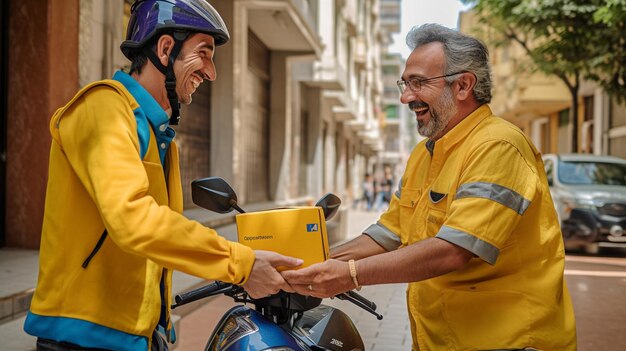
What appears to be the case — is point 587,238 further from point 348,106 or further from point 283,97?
point 348,106

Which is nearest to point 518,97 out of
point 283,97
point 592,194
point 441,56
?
point 283,97

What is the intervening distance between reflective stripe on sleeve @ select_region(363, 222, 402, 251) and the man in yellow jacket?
904 mm

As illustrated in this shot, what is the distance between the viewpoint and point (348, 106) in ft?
99.2

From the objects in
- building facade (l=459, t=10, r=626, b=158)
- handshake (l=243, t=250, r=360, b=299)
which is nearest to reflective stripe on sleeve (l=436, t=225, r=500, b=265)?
handshake (l=243, t=250, r=360, b=299)

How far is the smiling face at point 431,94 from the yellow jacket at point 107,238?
0.87 m

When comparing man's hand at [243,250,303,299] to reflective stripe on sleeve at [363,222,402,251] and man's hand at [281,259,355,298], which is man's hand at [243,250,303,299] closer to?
man's hand at [281,259,355,298]

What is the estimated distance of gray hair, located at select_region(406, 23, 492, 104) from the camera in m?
2.25

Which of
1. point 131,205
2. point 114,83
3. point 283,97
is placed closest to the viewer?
point 131,205

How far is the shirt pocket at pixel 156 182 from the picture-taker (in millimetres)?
1833

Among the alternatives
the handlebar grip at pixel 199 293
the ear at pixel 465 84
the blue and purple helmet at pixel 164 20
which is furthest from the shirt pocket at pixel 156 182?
the ear at pixel 465 84

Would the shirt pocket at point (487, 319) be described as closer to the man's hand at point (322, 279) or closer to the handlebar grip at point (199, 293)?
the man's hand at point (322, 279)

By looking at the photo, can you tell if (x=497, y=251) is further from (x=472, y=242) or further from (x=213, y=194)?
(x=213, y=194)

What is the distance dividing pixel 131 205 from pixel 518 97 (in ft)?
99.0

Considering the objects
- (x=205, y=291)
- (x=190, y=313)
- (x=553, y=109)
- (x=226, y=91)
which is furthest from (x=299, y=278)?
(x=553, y=109)
